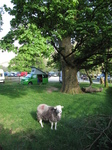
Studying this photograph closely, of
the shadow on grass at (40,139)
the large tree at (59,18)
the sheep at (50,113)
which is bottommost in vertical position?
the shadow on grass at (40,139)

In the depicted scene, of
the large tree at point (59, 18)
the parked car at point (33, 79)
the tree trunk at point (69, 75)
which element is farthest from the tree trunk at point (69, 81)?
the parked car at point (33, 79)

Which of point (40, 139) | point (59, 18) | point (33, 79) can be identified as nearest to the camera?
point (40, 139)

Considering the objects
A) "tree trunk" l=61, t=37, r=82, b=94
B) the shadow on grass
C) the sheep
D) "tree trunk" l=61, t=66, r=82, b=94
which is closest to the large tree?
"tree trunk" l=61, t=37, r=82, b=94

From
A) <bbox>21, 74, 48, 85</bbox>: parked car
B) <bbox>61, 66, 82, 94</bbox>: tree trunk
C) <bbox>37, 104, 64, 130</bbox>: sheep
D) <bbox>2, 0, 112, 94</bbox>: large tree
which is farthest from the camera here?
<bbox>21, 74, 48, 85</bbox>: parked car

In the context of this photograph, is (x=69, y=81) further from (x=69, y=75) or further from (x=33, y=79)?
(x=33, y=79)

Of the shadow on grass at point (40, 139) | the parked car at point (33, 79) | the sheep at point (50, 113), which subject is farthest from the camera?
the parked car at point (33, 79)

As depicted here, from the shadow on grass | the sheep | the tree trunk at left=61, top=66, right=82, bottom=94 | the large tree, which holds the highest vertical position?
the large tree

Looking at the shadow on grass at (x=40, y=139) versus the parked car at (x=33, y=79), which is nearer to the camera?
the shadow on grass at (x=40, y=139)

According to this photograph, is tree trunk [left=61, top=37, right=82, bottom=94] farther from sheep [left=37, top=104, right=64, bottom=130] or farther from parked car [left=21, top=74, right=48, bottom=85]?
parked car [left=21, top=74, right=48, bottom=85]

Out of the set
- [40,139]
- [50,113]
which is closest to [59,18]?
[50,113]

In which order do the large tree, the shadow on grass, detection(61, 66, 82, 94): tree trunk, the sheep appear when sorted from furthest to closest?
detection(61, 66, 82, 94): tree trunk, the large tree, the sheep, the shadow on grass

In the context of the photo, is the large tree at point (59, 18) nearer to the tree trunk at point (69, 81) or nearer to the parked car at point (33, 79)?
the tree trunk at point (69, 81)

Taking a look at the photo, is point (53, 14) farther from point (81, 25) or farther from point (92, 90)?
point (92, 90)

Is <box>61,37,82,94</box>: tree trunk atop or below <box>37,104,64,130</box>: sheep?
atop
